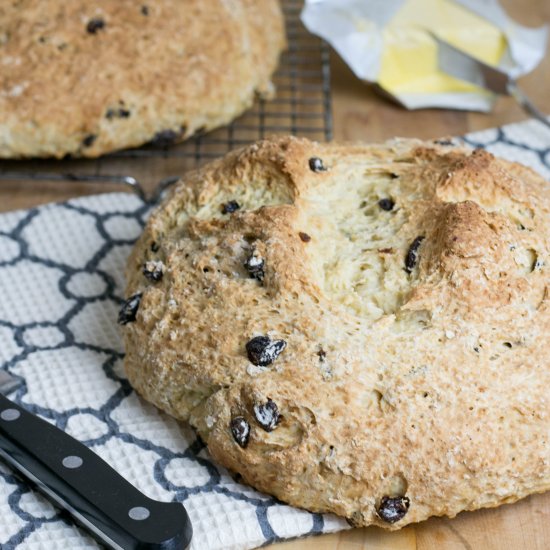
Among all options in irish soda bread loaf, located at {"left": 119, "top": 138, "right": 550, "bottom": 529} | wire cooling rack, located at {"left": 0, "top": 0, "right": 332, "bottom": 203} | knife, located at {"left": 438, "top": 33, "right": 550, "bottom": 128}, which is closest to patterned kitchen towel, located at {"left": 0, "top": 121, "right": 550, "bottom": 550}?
irish soda bread loaf, located at {"left": 119, "top": 138, "right": 550, "bottom": 529}

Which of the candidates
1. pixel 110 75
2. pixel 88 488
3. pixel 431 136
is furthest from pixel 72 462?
pixel 431 136

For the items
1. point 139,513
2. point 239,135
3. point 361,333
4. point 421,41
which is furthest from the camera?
point 421,41

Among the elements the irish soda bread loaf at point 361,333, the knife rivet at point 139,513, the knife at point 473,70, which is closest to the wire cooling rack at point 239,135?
the knife at point 473,70

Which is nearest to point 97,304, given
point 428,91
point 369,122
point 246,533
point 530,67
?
point 246,533

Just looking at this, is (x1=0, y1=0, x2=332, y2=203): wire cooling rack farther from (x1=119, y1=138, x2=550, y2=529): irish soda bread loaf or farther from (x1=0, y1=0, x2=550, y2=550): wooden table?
(x1=119, y1=138, x2=550, y2=529): irish soda bread loaf

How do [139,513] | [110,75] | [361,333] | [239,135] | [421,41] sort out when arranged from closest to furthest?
[139,513] < [361,333] < [110,75] < [239,135] < [421,41]

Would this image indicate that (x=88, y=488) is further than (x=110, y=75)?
No

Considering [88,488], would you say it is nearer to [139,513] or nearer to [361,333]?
[139,513]
